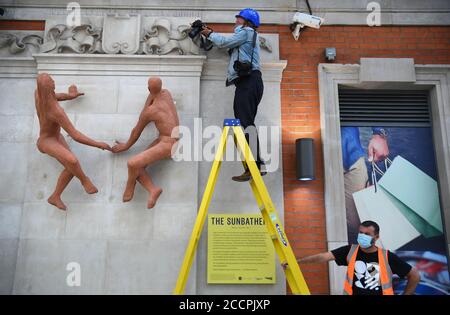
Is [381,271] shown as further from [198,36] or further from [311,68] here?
[198,36]

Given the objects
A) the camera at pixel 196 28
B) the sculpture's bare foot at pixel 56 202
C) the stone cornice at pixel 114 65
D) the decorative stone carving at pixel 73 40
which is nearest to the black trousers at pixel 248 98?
the stone cornice at pixel 114 65

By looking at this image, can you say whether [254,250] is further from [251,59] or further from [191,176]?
[251,59]

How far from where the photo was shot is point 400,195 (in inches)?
239

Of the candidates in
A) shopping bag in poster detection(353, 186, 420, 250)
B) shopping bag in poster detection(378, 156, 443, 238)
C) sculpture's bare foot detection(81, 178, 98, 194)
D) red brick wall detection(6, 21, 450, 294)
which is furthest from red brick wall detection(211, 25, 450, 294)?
sculpture's bare foot detection(81, 178, 98, 194)

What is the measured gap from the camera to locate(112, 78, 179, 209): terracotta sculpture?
5363mm

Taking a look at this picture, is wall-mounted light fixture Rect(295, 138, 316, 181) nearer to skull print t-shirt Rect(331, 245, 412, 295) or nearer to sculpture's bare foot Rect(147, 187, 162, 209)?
skull print t-shirt Rect(331, 245, 412, 295)

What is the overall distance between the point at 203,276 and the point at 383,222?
2505 mm

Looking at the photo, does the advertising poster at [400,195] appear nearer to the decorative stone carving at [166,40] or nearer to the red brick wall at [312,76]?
the red brick wall at [312,76]

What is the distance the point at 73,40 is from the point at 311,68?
3.29 meters

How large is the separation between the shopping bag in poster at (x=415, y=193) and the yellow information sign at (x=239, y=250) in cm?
193

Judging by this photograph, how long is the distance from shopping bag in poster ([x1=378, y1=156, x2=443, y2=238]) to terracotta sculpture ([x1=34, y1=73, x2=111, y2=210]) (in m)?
3.82

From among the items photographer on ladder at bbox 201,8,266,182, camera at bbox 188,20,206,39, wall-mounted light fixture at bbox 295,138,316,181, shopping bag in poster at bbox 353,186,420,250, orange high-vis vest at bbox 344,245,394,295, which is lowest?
orange high-vis vest at bbox 344,245,394,295

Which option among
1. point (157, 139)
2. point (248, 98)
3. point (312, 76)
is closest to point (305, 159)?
point (248, 98)

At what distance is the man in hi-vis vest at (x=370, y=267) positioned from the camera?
445 cm
